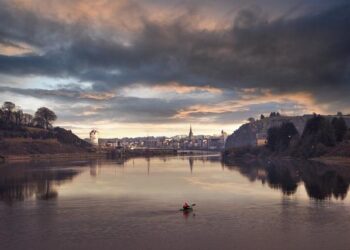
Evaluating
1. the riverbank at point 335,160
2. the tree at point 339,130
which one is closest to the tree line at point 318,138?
the tree at point 339,130

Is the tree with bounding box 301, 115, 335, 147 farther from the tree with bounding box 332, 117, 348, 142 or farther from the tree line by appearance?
the tree with bounding box 332, 117, 348, 142

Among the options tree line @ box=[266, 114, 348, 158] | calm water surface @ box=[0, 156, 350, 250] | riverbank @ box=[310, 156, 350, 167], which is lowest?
calm water surface @ box=[0, 156, 350, 250]

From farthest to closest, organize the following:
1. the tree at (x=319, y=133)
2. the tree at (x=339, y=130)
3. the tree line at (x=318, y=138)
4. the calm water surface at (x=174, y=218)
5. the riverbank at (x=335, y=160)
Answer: the tree at (x=339, y=130) → the tree at (x=319, y=133) → the tree line at (x=318, y=138) → the riverbank at (x=335, y=160) → the calm water surface at (x=174, y=218)

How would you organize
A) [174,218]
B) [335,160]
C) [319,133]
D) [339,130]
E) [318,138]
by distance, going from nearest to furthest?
[174,218]
[335,160]
[318,138]
[319,133]
[339,130]

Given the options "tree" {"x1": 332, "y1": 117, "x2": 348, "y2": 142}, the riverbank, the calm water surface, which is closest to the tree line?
"tree" {"x1": 332, "y1": 117, "x2": 348, "y2": 142}

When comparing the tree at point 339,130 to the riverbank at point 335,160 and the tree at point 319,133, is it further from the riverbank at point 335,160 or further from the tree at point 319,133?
the riverbank at point 335,160

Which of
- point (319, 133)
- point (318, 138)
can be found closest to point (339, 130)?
point (319, 133)

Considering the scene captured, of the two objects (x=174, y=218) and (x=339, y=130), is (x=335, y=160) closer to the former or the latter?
(x=339, y=130)

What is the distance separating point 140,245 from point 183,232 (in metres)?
5.80

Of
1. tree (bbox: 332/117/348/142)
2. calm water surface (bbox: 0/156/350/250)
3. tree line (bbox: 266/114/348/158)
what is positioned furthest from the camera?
tree (bbox: 332/117/348/142)

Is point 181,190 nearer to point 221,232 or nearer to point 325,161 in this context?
point 221,232

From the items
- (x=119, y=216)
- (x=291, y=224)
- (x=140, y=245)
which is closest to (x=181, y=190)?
(x=119, y=216)

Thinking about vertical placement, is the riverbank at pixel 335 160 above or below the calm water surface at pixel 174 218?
above

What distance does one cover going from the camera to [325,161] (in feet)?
491
